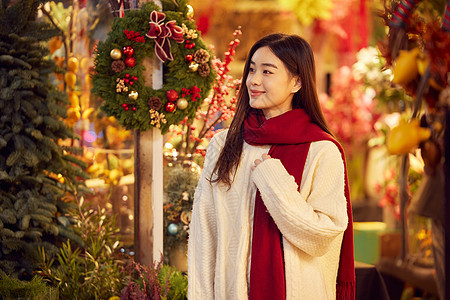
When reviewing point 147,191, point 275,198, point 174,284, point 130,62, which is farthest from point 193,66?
point 275,198

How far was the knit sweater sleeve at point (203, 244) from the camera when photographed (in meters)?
2.06

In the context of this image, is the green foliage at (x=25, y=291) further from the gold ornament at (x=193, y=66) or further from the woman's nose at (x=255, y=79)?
the woman's nose at (x=255, y=79)

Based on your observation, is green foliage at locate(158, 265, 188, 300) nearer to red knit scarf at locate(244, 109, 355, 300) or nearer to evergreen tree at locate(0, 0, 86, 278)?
evergreen tree at locate(0, 0, 86, 278)

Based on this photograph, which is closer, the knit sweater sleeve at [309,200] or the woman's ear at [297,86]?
the knit sweater sleeve at [309,200]

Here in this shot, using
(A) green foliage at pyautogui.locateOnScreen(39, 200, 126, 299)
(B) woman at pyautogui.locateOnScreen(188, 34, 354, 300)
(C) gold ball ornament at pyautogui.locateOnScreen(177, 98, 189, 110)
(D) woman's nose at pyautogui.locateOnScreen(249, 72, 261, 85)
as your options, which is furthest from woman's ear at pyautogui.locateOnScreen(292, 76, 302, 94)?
(A) green foliage at pyautogui.locateOnScreen(39, 200, 126, 299)

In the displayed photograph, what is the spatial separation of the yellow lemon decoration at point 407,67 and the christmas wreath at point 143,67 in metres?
1.79

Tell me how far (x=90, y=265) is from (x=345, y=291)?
5.61 feet

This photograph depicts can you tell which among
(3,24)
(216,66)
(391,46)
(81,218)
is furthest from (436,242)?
(3,24)

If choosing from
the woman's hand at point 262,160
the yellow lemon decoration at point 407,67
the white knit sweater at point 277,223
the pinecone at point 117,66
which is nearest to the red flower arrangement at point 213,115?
the pinecone at point 117,66

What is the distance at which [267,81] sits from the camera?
82.3 inches

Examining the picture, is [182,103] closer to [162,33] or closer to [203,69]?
[203,69]

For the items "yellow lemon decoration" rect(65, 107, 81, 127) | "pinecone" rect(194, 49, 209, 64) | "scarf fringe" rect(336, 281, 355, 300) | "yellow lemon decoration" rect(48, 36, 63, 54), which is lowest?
"scarf fringe" rect(336, 281, 355, 300)

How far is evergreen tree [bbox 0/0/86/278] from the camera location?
3.24 metres

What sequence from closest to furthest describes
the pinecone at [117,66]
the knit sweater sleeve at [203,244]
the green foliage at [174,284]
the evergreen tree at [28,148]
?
the knit sweater sleeve at [203,244] → the green foliage at [174,284] → the pinecone at [117,66] → the evergreen tree at [28,148]
